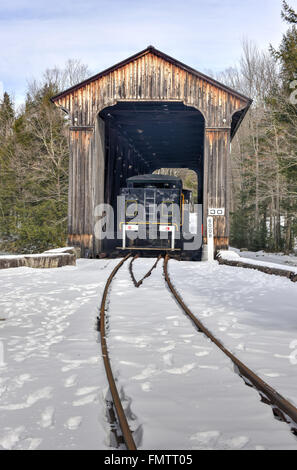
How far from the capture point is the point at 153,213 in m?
17.8

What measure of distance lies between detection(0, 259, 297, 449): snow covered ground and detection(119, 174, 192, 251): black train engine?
9.41 metres

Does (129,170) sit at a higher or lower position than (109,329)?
higher

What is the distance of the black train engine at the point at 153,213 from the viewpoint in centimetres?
1745

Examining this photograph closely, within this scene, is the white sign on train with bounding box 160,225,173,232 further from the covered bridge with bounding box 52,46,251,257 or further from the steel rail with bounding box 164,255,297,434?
the steel rail with bounding box 164,255,297,434

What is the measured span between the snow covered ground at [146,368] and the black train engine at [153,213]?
9.41m

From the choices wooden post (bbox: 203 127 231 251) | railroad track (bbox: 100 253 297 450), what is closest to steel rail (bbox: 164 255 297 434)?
railroad track (bbox: 100 253 297 450)

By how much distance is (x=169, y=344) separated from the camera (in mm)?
4660

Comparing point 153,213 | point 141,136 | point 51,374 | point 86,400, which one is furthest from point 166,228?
point 86,400

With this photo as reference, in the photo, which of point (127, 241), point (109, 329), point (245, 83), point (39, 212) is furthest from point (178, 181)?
point (245, 83)

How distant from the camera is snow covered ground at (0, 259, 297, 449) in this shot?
105 inches

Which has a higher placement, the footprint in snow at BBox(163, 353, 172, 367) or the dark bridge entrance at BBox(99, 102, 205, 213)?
the dark bridge entrance at BBox(99, 102, 205, 213)

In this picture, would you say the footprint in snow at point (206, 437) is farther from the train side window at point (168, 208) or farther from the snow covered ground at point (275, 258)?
the snow covered ground at point (275, 258)
